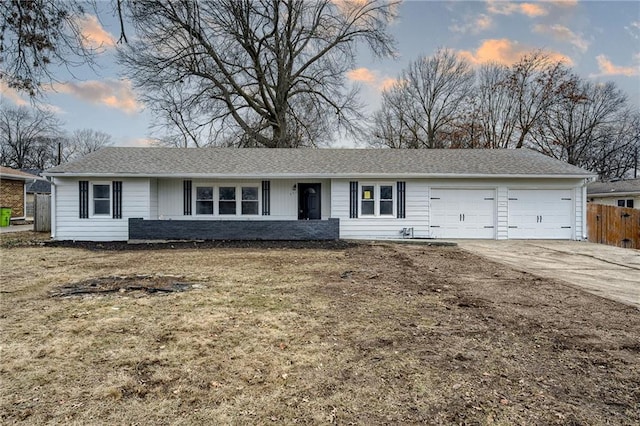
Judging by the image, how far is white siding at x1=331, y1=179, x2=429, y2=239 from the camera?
13766 millimetres

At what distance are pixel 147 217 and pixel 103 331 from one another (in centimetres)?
1015

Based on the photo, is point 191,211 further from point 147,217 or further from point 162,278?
point 162,278

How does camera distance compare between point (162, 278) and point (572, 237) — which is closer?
point (162, 278)

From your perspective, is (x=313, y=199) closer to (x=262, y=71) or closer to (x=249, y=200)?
(x=249, y=200)

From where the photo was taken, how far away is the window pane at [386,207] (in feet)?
45.6

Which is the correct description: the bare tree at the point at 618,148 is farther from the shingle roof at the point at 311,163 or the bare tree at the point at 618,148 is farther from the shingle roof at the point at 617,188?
the shingle roof at the point at 311,163

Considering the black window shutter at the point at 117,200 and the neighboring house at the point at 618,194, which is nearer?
the black window shutter at the point at 117,200

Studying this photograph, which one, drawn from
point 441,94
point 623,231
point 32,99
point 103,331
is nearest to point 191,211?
point 32,99

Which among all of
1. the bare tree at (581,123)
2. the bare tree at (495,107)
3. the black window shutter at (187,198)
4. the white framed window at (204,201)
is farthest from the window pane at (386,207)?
the bare tree at (581,123)

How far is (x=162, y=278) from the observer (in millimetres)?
6969

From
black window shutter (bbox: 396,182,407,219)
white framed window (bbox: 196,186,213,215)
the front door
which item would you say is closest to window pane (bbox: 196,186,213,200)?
white framed window (bbox: 196,186,213,215)

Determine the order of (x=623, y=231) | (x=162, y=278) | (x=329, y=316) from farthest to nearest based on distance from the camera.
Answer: (x=623, y=231)
(x=162, y=278)
(x=329, y=316)

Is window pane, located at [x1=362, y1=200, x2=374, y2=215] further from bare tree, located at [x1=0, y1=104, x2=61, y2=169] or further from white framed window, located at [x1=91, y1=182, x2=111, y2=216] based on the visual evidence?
bare tree, located at [x1=0, y1=104, x2=61, y2=169]

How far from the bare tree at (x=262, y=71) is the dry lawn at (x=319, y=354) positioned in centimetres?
1837
